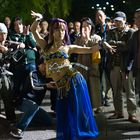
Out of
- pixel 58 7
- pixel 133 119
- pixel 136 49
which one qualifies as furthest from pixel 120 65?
pixel 58 7

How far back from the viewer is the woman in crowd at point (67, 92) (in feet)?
18.3

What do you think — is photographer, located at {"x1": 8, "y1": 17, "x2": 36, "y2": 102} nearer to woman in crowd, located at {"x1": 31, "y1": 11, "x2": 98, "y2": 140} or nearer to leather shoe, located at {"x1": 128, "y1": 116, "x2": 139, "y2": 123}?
leather shoe, located at {"x1": 128, "y1": 116, "x2": 139, "y2": 123}

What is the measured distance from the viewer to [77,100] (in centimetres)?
556

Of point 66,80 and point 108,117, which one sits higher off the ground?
point 66,80

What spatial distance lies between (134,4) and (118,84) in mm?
13739

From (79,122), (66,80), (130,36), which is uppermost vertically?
(130,36)

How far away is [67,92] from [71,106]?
0.19 m

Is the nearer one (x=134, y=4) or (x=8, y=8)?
(x=8, y=8)

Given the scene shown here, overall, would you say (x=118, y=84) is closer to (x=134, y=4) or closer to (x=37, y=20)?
(x=37, y=20)

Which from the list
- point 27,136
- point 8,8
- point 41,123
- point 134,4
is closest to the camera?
point 27,136

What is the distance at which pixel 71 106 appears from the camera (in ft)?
18.3

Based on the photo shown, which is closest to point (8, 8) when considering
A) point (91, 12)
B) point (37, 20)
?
point (91, 12)

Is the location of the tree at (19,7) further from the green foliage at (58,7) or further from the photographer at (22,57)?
the photographer at (22,57)

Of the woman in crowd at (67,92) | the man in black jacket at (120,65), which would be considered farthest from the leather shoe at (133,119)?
the woman in crowd at (67,92)
